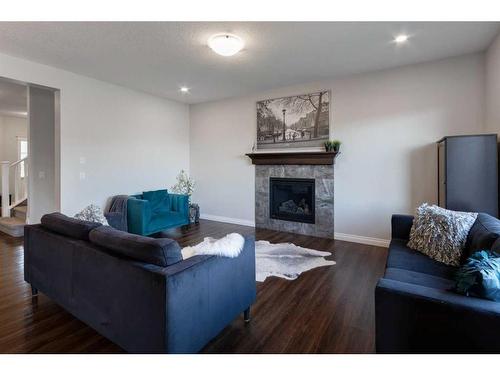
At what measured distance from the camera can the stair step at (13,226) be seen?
4578 mm

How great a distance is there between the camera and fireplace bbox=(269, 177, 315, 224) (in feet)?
16.0

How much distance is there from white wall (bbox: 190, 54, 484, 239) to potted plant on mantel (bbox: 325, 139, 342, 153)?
0.12 meters

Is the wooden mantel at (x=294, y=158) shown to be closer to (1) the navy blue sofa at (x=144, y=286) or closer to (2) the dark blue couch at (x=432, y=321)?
(1) the navy blue sofa at (x=144, y=286)

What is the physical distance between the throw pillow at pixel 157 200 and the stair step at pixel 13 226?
2.10 m

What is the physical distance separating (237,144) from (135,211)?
98.2 inches

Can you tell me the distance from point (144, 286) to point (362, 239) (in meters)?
3.77

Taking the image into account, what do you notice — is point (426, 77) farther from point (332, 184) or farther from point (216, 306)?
point (216, 306)

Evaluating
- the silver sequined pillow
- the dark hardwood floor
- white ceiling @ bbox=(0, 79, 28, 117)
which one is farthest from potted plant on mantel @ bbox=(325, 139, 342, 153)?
white ceiling @ bbox=(0, 79, 28, 117)

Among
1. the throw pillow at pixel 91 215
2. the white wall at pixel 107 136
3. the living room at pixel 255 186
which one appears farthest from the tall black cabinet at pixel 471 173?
the white wall at pixel 107 136

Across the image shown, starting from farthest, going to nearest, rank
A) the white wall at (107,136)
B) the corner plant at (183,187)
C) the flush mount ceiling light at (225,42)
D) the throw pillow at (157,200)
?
the corner plant at (183,187)
the throw pillow at (157,200)
the white wall at (107,136)
the flush mount ceiling light at (225,42)
